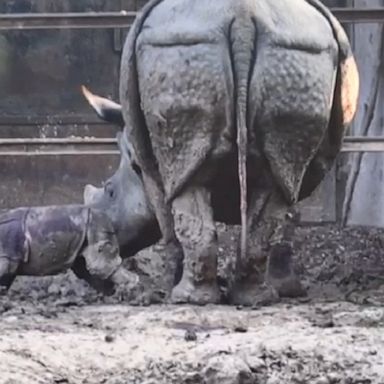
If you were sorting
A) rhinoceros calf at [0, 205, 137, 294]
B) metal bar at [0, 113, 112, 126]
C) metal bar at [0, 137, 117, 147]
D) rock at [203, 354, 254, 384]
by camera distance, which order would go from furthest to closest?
metal bar at [0, 113, 112, 126] < metal bar at [0, 137, 117, 147] < rhinoceros calf at [0, 205, 137, 294] < rock at [203, 354, 254, 384]

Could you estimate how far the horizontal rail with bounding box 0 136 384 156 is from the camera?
293 inches

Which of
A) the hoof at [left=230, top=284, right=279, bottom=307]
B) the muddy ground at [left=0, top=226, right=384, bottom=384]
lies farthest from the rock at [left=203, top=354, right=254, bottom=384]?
the hoof at [left=230, top=284, right=279, bottom=307]

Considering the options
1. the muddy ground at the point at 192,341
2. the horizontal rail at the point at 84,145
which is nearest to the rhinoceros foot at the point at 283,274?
the muddy ground at the point at 192,341

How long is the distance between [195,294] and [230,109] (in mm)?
737

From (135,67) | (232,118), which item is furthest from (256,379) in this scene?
(135,67)

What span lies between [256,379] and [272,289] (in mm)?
1688

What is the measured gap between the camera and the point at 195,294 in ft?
20.2

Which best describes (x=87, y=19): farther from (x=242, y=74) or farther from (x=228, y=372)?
(x=228, y=372)

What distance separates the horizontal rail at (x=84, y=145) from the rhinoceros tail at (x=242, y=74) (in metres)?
1.46

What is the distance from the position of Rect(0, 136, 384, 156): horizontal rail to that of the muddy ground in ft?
3.09

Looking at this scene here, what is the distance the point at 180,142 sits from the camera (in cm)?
605

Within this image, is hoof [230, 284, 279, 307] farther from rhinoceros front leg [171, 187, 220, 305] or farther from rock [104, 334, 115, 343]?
rock [104, 334, 115, 343]

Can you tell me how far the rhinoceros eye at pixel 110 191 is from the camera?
6883 millimetres

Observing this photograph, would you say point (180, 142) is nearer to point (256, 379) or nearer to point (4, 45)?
point (256, 379)
